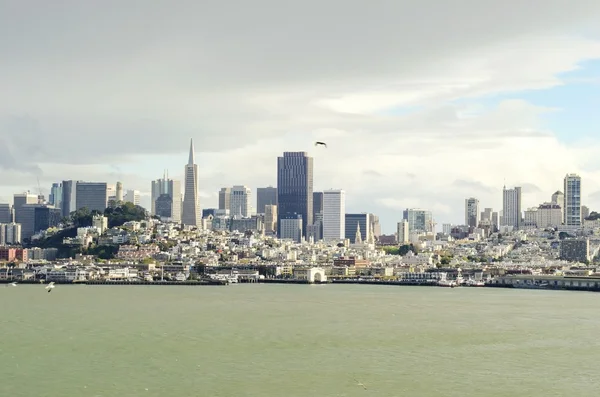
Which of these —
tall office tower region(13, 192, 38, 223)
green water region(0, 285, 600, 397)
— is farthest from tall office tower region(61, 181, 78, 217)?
green water region(0, 285, 600, 397)

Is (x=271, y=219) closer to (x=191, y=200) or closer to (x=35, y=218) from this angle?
(x=191, y=200)

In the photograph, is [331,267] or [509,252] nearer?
[331,267]

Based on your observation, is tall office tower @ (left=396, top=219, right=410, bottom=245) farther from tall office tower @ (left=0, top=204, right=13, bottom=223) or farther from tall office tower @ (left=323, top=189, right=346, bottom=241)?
tall office tower @ (left=0, top=204, right=13, bottom=223)

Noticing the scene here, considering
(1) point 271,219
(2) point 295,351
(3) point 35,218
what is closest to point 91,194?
(3) point 35,218

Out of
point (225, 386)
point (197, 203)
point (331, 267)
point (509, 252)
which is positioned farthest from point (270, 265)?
point (225, 386)

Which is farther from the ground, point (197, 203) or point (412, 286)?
point (197, 203)

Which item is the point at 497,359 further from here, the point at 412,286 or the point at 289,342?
the point at 412,286
